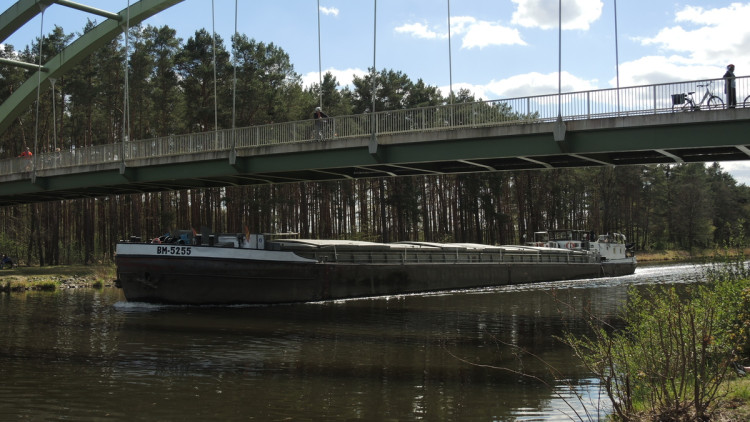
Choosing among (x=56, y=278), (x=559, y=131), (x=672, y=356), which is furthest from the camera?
(x=56, y=278)

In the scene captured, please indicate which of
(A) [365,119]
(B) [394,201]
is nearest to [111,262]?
(B) [394,201]

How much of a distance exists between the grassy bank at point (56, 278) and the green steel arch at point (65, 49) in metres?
11.2

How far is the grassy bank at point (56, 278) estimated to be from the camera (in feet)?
116

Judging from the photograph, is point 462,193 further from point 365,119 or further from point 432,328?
point 432,328

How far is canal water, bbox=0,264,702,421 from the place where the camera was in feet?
33.6

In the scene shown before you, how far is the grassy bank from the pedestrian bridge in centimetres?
A: 511

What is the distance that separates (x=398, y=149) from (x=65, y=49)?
95.5 ft

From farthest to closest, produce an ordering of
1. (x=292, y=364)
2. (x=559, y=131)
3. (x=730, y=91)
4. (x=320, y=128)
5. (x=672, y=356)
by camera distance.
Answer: (x=320, y=128), (x=559, y=131), (x=730, y=91), (x=292, y=364), (x=672, y=356)

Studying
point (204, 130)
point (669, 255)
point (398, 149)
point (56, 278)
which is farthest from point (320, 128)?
point (669, 255)

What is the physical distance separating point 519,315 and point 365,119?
10152 mm

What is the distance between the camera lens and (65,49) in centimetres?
4341

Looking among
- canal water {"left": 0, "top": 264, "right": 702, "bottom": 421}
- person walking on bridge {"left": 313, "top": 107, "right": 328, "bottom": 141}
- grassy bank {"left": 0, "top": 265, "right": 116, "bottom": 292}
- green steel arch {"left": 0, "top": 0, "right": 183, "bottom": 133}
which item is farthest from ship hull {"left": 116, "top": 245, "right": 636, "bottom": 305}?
green steel arch {"left": 0, "top": 0, "right": 183, "bottom": 133}

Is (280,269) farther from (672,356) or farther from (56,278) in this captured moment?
(672,356)

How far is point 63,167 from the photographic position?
36.2 meters
